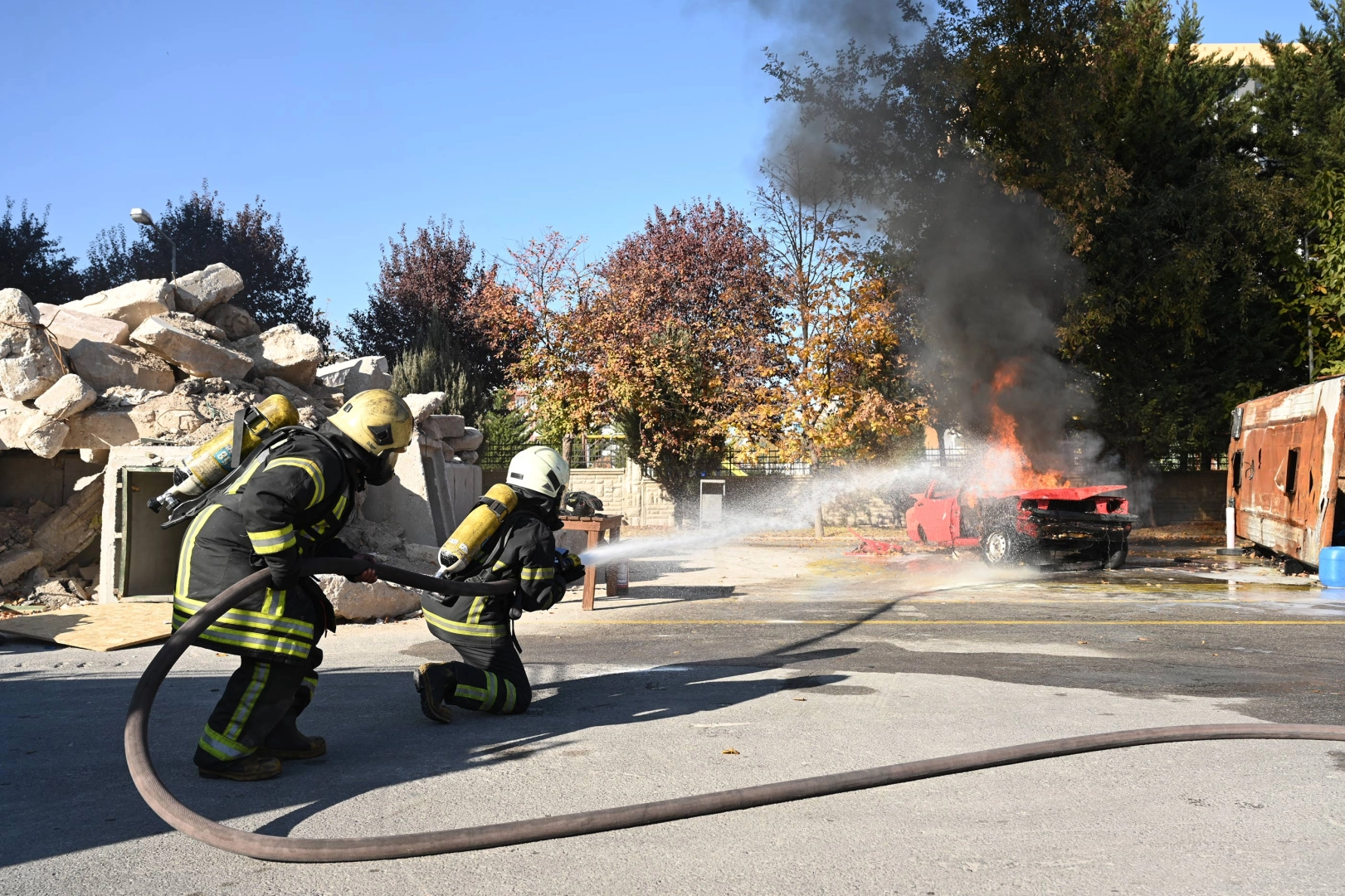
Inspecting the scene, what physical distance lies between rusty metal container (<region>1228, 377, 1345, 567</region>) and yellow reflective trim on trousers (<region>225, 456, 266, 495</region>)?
12.6 metres

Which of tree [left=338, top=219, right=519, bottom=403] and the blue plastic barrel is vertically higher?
tree [left=338, top=219, right=519, bottom=403]

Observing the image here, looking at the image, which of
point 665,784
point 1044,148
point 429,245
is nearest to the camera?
point 665,784

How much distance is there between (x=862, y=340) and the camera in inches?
896

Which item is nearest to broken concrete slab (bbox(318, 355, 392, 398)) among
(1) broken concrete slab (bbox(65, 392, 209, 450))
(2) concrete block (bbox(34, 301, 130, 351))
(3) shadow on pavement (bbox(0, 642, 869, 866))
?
(2) concrete block (bbox(34, 301, 130, 351))

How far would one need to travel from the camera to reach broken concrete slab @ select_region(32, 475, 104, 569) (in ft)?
35.3

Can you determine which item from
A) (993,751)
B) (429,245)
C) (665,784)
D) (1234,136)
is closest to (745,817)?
(665,784)

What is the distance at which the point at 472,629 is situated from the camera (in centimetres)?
566

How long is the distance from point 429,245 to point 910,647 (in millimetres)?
28856

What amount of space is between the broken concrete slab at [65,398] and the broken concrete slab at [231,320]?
9.60ft

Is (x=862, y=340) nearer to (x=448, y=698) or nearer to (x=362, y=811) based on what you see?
(x=448, y=698)

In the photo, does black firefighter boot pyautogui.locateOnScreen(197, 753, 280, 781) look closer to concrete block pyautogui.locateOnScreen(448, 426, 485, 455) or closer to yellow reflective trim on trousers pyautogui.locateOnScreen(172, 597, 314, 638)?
yellow reflective trim on trousers pyautogui.locateOnScreen(172, 597, 314, 638)

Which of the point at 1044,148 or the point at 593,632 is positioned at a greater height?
the point at 1044,148

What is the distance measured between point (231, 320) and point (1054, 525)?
38.7 ft

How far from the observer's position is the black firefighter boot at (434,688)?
5.41 meters
